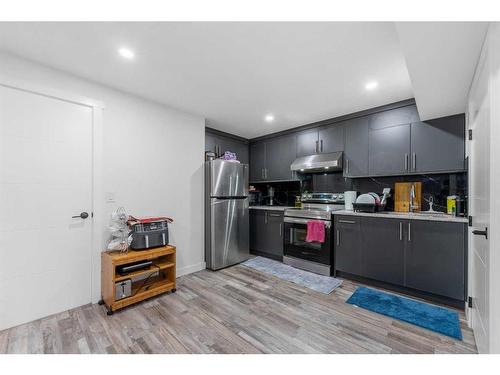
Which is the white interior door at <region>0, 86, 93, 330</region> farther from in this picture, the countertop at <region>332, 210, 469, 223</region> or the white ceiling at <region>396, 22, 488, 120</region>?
the countertop at <region>332, 210, 469, 223</region>

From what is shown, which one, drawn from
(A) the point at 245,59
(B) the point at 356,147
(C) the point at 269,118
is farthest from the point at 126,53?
(B) the point at 356,147

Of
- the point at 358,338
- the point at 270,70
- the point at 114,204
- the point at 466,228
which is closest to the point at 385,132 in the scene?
the point at 466,228

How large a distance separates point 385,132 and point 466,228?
57.1 inches

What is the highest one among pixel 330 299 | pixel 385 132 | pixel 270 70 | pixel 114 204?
pixel 270 70

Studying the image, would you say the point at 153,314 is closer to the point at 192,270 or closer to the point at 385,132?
the point at 192,270

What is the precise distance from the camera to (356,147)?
10.5ft

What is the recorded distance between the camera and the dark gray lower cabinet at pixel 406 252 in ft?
7.19

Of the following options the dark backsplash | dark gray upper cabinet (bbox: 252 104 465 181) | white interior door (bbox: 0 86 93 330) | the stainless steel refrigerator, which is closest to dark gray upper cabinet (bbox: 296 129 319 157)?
dark gray upper cabinet (bbox: 252 104 465 181)

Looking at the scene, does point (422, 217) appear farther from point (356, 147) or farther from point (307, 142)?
point (307, 142)

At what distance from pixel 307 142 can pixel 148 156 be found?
101 inches

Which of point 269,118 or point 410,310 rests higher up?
point 269,118

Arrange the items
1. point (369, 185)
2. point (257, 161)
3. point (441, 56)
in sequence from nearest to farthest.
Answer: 1. point (441, 56)
2. point (369, 185)
3. point (257, 161)

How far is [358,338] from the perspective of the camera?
173 cm

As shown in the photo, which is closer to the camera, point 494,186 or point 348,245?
point 494,186
